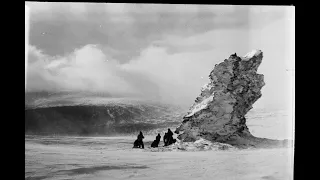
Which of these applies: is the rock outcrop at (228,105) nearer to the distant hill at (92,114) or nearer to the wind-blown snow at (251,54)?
the wind-blown snow at (251,54)

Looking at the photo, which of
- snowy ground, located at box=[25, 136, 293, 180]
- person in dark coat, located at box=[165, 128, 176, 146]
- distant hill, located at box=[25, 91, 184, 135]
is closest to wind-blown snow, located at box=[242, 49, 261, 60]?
distant hill, located at box=[25, 91, 184, 135]

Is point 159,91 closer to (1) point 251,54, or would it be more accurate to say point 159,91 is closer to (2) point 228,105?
(2) point 228,105

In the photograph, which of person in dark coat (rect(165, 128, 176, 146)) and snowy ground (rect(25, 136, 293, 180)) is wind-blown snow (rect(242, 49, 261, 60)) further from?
person in dark coat (rect(165, 128, 176, 146))

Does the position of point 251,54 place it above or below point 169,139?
above

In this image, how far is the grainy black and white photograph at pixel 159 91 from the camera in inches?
144

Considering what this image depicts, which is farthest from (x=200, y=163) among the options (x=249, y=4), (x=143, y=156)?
(x=249, y=4)

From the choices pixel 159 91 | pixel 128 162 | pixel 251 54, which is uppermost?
pixel 251 54

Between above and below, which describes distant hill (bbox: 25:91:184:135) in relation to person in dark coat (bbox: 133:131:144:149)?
above

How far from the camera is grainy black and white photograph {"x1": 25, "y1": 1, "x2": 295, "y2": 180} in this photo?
3.65 metres

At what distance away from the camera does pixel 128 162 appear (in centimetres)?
364

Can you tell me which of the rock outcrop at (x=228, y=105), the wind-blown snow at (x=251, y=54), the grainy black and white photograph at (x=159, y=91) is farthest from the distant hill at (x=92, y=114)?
the wind-blown snow at (x=251, y=54)

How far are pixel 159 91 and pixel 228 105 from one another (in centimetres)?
71

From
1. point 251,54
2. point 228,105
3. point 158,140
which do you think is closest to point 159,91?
point 158,140

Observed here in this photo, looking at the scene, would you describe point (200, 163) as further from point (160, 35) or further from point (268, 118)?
point (160, 35)
